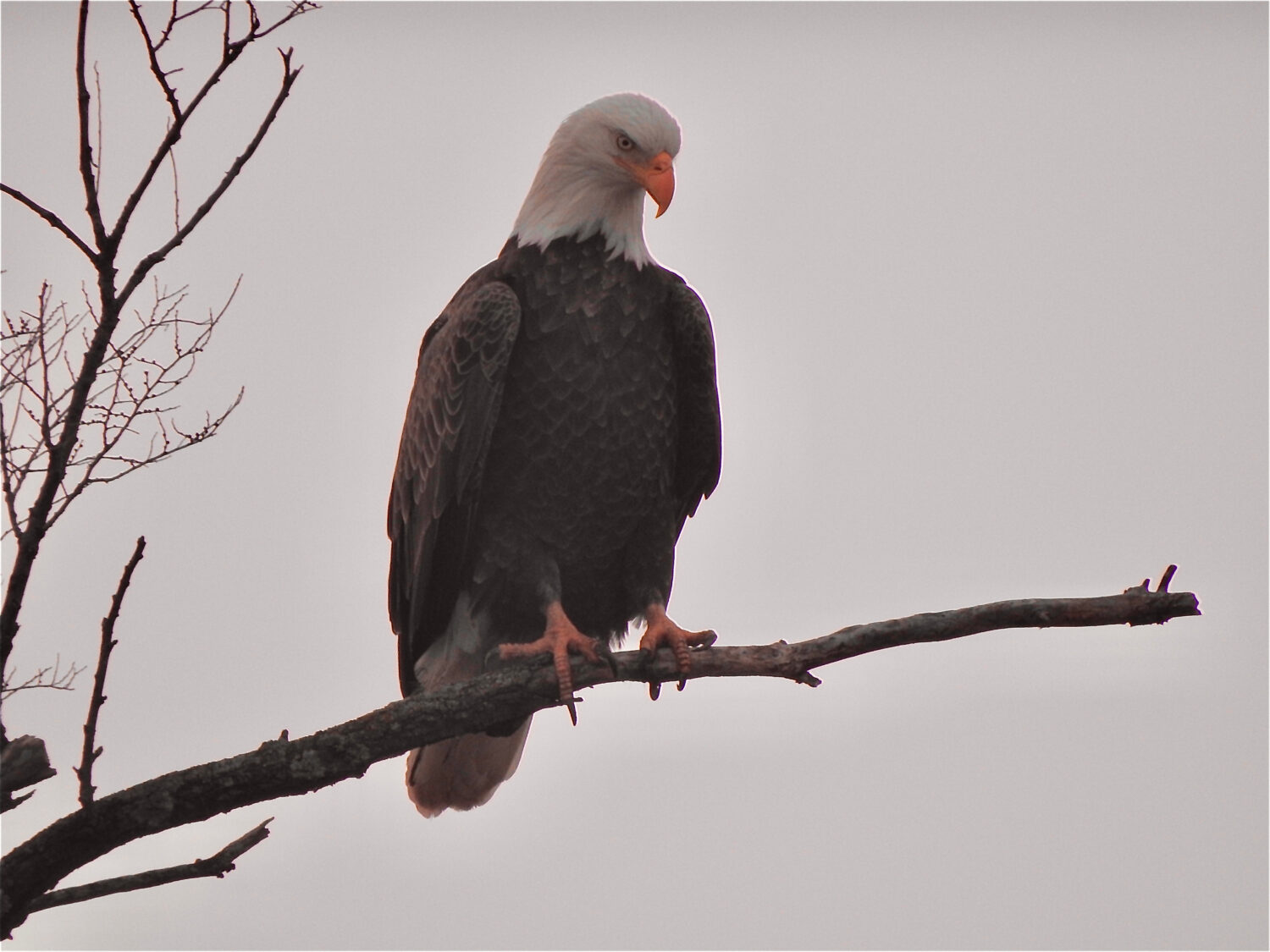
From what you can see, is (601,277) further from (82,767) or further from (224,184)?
(82,767)

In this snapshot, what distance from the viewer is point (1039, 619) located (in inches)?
147

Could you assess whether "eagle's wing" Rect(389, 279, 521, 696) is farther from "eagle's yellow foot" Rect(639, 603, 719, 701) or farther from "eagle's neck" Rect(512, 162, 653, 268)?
"eagle's yellow foot" Rect(639, 603, 719, 701)

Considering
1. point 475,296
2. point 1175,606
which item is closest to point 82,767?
point 475,296

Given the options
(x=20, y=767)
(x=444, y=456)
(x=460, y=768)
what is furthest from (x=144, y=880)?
(x=460, y=768)

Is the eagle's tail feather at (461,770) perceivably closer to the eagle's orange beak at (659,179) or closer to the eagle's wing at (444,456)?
the eagle's wing at (444,456)

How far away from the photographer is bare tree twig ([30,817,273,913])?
11.8 feet

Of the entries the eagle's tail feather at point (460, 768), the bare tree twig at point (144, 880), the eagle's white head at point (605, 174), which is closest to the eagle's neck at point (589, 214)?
the eagle's white head at point (605, 174)

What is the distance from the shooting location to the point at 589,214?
525 cm

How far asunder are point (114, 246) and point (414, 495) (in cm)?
221

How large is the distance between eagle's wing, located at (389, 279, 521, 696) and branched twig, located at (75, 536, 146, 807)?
5.90ft

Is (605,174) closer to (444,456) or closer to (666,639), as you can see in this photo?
(444,456)

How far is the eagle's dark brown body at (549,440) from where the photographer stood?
16.3ft

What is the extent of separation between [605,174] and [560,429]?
1034 millimetres

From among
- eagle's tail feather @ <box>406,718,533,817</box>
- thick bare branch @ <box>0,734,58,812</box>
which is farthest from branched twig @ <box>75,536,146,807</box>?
eagle's tail feather @ <box>406,718,533,817</box>
